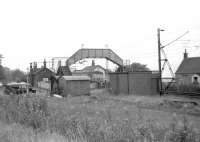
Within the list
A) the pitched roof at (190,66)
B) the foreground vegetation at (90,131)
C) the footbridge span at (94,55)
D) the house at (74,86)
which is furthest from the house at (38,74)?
the foreground vegetation at (90,131)

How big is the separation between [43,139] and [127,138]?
1812mm

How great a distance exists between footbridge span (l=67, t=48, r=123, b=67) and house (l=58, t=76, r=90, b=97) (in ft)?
18.3

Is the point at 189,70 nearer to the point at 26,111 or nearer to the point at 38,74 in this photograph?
the point at 38,74

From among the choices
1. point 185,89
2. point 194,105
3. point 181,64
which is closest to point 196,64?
point 181,64

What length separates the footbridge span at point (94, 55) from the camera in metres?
33.2

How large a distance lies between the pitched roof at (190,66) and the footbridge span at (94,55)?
41.3ft

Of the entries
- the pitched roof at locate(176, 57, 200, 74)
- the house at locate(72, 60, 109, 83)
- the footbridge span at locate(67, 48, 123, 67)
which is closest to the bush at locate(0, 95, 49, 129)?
the footbridge span at locate(67, 48, 123, 67)

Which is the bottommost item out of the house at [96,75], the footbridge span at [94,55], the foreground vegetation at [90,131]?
the foreground vegetation at [90,131]

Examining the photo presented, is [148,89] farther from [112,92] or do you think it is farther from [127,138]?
[127,138]

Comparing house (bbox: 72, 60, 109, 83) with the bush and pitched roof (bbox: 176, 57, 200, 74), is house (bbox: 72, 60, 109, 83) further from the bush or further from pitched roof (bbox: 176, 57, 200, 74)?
the bush

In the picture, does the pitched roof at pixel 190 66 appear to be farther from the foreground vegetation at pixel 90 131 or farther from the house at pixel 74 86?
the foreground vegetation at pixel 90 131

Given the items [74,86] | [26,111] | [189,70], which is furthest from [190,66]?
[26,111]

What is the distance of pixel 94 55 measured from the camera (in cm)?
3425

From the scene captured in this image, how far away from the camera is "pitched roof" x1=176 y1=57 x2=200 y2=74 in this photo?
3953 cm
